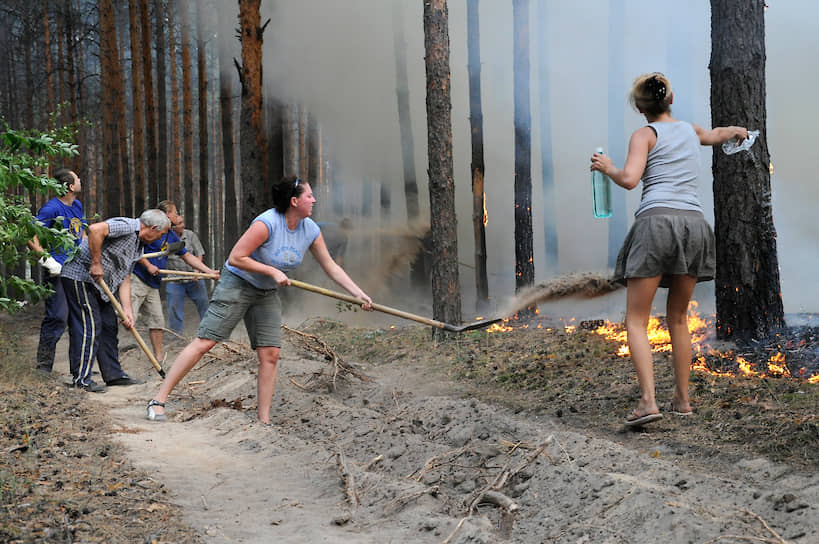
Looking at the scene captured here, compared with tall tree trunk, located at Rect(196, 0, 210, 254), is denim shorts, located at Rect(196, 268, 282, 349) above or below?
below

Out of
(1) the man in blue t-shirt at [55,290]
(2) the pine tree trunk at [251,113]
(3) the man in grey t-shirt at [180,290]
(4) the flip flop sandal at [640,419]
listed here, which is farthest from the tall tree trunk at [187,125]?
(4) the flip flop sandal at [640,419]

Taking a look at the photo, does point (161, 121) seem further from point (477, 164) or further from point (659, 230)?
point (659, 230)

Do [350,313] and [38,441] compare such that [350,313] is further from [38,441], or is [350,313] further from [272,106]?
[38,441]

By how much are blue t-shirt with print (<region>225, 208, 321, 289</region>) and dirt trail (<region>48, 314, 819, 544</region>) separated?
1110 mm

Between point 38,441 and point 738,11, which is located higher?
point 738,11

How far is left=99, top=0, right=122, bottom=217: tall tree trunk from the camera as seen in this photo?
19.1 m

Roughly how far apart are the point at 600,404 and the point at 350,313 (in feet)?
39.4

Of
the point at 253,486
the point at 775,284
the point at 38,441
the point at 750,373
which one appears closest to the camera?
the point at 253,486

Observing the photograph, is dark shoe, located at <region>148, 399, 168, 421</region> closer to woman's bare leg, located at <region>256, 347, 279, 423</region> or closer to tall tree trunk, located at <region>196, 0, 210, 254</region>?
woman's bare leg, located at <region>256, 347, 279, 423</region>

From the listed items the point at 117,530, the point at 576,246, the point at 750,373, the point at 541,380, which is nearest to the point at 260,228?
the point at 117,530

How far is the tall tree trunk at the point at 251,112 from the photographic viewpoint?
13062 millimetres

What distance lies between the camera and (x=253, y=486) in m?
4.18

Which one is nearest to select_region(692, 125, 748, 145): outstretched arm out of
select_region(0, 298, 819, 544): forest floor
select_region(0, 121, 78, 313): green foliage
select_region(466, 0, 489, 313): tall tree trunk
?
select_region(0, 298, 819, 544): forest floor

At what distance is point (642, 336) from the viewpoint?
15.8ft
